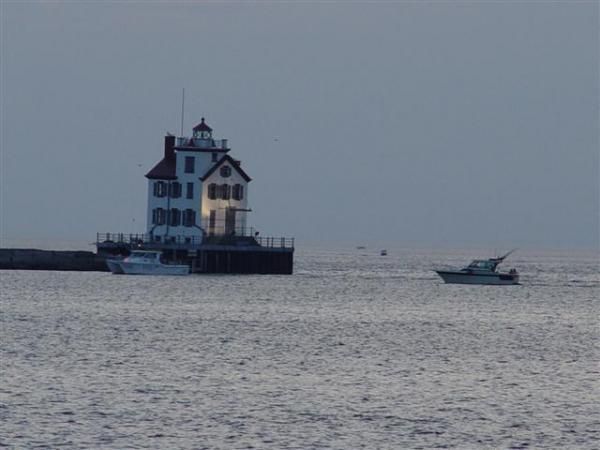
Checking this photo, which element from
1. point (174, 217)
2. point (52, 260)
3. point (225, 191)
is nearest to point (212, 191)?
point (225, 191)

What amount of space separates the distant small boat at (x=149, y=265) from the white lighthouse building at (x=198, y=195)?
10.1ft

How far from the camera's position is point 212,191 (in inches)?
5231

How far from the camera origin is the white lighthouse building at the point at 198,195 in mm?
132250

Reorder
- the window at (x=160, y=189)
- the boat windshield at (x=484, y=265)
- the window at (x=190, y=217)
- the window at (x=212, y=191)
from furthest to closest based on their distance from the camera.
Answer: the window at (x=160, y=189)
the window at (x=212, y=191)
the window at (x=190, y=217)
the boat windshield at (x=484, y=265)

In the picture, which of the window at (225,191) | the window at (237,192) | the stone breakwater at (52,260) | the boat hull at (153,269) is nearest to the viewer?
the boat hull at (153,269)

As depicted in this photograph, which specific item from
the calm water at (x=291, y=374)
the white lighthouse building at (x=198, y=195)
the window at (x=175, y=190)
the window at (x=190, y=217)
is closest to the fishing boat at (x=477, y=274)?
the white lighthouse building at (x=198, y=195)

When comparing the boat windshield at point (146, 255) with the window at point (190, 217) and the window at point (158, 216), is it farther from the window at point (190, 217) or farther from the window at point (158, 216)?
the window at point (158, 216)

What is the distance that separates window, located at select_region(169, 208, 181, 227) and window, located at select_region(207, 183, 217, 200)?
283 cm

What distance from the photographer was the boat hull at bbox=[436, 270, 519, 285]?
422 ft

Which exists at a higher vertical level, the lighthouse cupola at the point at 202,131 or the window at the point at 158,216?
the lighthouse cupola at the point at 202,131

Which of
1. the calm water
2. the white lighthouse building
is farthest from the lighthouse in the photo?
the calm water

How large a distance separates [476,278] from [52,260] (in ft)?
120

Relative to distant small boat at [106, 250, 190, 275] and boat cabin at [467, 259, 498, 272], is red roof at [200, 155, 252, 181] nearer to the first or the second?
distant small boat at [106, 250, 190, 275]

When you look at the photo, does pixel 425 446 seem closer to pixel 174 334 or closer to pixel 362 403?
pixel 362 403
